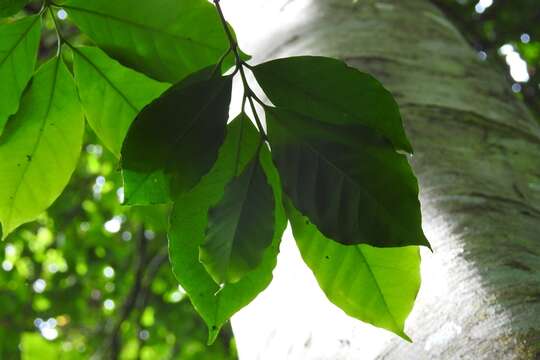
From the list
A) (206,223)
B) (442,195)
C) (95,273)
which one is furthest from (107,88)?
(95,273)

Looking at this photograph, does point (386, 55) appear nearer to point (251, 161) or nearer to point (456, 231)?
point (456, 231)

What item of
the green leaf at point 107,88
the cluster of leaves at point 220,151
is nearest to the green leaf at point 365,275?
the cluster of leaves at point 220,151

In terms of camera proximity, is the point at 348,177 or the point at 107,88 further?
the point at 107,88

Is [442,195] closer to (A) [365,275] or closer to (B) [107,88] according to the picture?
(A) [365,275]

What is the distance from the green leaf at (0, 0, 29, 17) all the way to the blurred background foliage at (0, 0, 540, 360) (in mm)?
2264

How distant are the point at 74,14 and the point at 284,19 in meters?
0.62

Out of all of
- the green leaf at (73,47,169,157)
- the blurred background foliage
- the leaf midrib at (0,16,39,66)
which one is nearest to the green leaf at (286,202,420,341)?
the green leaf at (73,47,169,157)

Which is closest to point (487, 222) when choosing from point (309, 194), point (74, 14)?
point (309, 194)

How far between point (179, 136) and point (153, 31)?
0.15 m

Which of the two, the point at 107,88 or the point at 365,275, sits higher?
the point at 107,88

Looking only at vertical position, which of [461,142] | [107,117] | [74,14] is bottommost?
[461,142]

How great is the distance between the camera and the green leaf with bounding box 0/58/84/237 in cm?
74

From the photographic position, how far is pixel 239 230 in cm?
60

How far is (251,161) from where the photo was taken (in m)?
0.63
